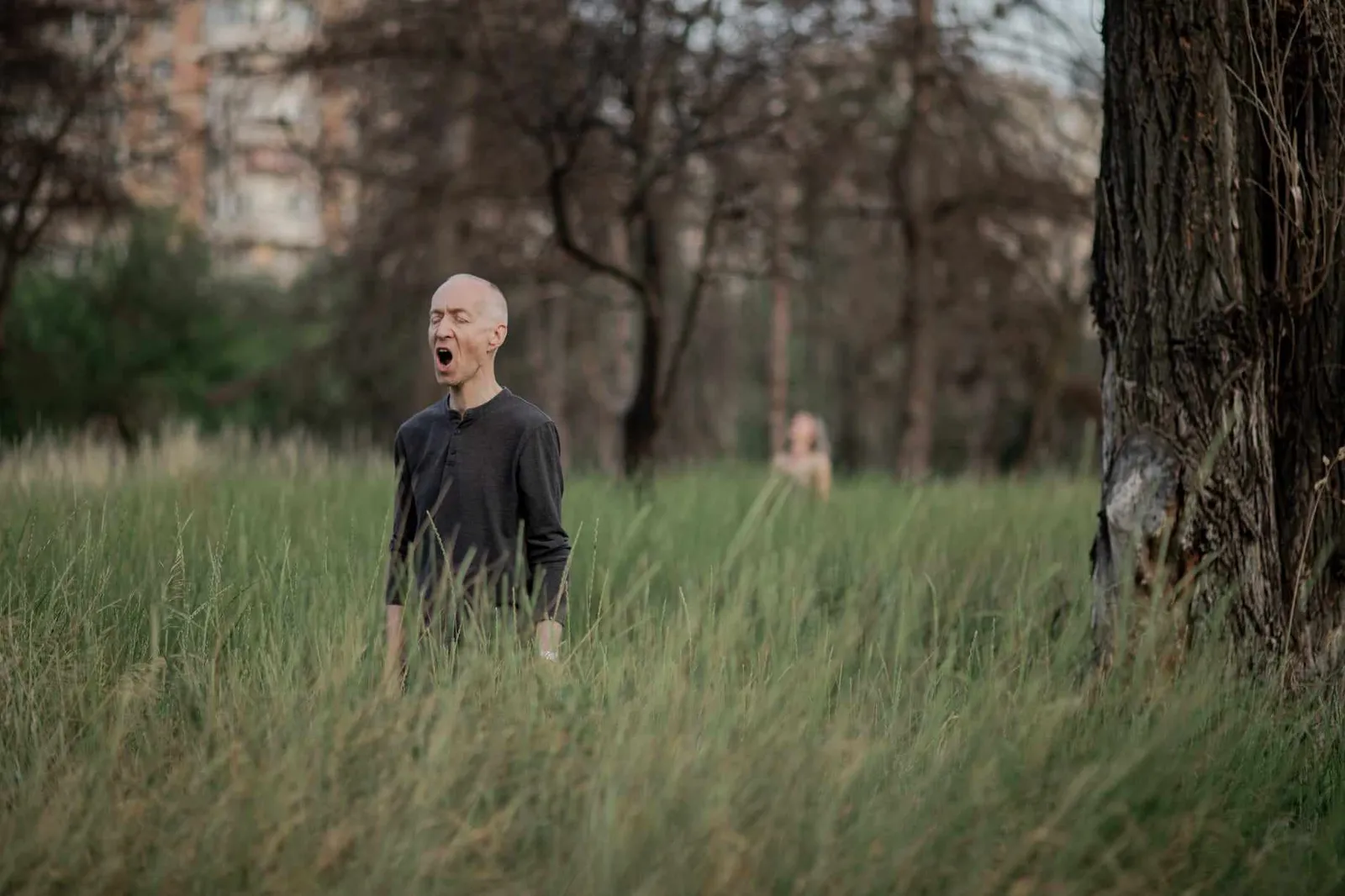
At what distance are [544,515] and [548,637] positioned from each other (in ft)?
1.28

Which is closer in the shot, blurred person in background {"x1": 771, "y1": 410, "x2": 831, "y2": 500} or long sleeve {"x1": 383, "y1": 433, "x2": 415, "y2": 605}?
long sleeve {"x1": 383, "y1": 433, "x2": 415, "y2": 605}

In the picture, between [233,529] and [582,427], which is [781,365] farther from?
[233,529]

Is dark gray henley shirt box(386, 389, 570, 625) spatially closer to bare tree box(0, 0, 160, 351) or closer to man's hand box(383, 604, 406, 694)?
man's hand box(383, 604, 406, 694)

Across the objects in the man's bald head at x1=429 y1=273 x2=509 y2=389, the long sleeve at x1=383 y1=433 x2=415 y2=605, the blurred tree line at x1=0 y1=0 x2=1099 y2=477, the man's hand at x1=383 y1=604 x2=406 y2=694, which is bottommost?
the man's hand at x1=383 y1=604 x2=406 y2=694

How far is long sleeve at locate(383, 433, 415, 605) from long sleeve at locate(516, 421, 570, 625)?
0.37m

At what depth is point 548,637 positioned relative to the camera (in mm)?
4207

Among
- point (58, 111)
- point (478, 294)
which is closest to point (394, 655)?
point (478, 294)

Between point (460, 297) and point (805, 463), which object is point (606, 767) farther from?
point (805, 463)

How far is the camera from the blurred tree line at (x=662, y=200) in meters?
14.0

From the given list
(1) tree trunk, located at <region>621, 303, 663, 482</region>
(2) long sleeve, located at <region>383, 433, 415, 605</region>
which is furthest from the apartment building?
(2) long sleeve, located at <region>383, 433, 415, 605</region>

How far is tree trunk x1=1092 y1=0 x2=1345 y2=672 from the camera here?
5363mm

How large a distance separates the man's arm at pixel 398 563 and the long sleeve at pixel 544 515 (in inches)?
14.6

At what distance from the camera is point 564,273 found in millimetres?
19922

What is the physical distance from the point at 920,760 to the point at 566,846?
1.08 m
